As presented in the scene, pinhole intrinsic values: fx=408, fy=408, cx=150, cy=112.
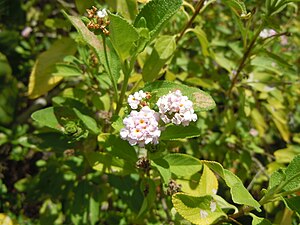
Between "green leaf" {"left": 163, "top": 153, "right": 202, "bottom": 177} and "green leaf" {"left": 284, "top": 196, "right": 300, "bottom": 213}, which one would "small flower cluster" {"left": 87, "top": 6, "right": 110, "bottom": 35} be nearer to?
"green leaf" {"left": 163, "top": 153, "right": 202, "bottom": 177}

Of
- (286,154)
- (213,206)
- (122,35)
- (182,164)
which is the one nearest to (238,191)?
(213,206)

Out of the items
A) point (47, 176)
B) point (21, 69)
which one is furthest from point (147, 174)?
point (21, 69)

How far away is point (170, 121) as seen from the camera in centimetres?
136

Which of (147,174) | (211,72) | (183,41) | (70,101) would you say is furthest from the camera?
(211,72)

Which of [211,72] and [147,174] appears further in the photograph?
[211,72]

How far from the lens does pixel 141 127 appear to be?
1314 mm

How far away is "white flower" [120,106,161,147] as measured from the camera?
4.32 feet

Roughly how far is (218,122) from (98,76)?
3.34 ft

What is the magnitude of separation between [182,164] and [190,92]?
1.02 feet

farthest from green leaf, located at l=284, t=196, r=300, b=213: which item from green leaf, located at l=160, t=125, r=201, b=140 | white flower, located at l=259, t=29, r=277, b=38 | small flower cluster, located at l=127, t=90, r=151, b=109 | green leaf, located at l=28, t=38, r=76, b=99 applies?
green leaf, located at l=28, t=38, r=76, b=99

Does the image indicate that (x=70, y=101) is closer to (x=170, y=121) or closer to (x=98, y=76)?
(x=98, y=76)

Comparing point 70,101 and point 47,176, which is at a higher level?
point 70,101

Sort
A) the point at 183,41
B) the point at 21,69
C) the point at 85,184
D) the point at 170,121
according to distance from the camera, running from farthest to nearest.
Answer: the point at 21,69, the point at 183,41, the point at 85,184, the point at 170,121

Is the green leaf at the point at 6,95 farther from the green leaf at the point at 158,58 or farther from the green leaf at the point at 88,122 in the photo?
the green leaf at the point at 158,58
